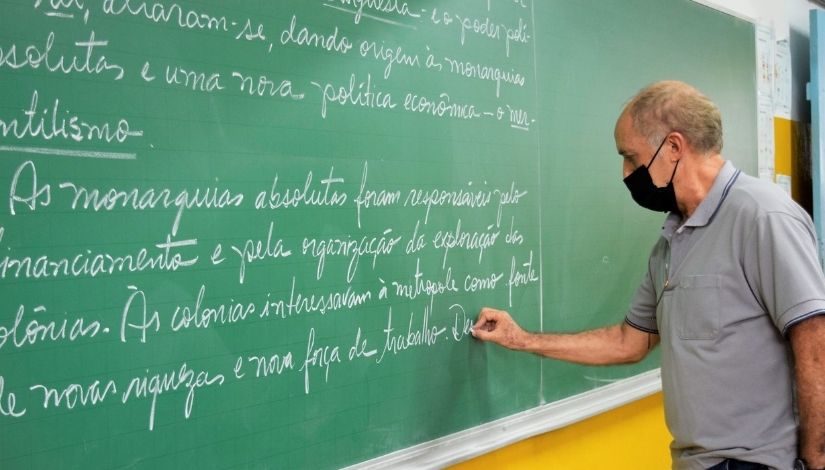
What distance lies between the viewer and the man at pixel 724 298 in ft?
4.39

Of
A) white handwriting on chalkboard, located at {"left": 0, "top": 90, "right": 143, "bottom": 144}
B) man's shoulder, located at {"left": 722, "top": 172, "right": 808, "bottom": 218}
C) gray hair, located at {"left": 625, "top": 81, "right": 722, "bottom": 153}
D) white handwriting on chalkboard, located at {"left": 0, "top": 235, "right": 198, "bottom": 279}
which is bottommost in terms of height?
white handwriting on chalkboard, located at {"left": 0, "top": 235, "right": 198, "bottom": 279}

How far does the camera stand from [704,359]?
1457 millimetres

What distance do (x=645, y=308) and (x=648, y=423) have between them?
0.83 m

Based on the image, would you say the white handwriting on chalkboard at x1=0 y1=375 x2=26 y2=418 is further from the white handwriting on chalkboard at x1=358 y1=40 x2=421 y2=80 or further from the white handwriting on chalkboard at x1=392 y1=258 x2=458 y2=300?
the white handwriting on chalkboard at x1=358 y1=40 x2=421 y2=80

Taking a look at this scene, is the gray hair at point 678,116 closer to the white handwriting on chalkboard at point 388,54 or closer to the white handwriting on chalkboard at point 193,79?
the white handwriting on chalkboard at point 388,54

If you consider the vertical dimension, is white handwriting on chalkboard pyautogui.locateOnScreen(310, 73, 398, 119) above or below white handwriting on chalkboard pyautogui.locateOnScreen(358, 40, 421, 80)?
below

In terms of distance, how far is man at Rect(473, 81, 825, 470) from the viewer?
1338 millimetres

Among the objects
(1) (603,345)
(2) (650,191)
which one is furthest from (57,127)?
(1) (603,345)

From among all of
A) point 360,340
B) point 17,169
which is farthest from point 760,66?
point 17,169

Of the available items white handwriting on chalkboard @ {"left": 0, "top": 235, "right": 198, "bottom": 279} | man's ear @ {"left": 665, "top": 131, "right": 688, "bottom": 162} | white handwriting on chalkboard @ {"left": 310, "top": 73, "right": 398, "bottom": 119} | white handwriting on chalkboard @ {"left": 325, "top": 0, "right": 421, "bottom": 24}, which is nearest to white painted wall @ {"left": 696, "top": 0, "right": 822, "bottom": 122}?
man's ear @ {"left": 665, "top": 131, "right": 688, "bottom": 162}

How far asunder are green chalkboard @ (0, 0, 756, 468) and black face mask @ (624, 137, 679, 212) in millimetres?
308

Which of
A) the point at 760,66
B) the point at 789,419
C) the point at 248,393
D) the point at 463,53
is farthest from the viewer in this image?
the point at 760,66

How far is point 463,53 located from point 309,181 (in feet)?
1.86

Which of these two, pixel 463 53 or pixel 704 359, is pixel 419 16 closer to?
pixel 463 53
